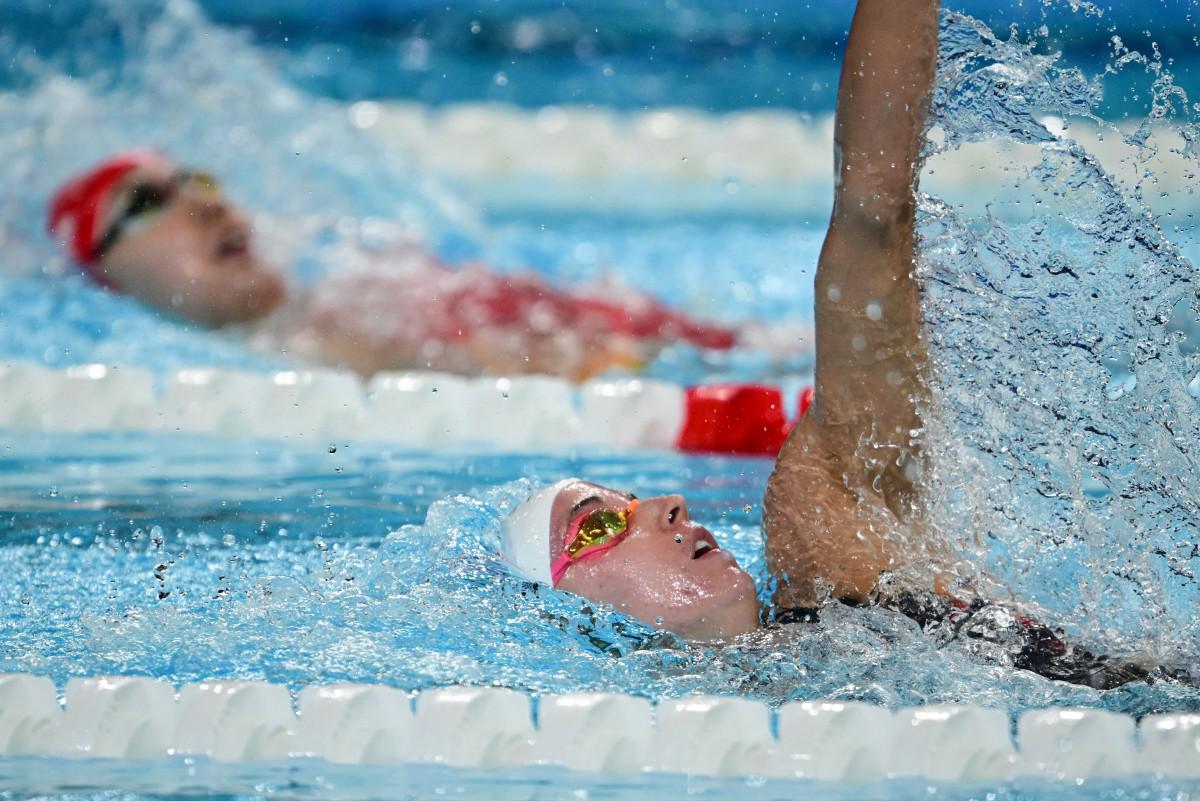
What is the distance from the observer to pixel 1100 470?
2166 millimetres

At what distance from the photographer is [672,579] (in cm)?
199

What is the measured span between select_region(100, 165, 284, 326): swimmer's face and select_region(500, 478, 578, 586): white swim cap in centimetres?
234

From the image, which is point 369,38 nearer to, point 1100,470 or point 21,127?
point 21,127

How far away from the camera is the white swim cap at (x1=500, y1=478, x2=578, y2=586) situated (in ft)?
6.89

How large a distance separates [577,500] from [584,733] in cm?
39

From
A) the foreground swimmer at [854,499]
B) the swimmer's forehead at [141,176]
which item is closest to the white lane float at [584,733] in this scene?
the foreground swimmer at [854,499]

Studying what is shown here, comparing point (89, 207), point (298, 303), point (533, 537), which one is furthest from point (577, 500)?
point (89, 207)

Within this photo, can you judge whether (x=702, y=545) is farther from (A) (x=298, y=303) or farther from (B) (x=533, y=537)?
(A) (x=298, y=303)

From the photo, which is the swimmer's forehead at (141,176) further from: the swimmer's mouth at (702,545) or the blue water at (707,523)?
the swimmer's mouth at (702,545)

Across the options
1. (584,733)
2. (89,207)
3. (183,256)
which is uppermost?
(89,207)

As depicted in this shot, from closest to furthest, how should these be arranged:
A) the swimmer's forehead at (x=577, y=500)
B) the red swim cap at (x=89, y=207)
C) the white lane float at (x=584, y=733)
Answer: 1. the white lane float at (x=584, y=733)
2. the swimmer's forehead at (x=577, y=500)
3. the red swim cap at (x=89, y=207)

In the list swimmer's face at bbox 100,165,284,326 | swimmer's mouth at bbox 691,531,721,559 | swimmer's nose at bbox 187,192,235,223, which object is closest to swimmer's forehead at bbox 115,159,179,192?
swimmer's face at bbox 100,165,284,326

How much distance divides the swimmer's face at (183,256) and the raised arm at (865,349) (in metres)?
2.55

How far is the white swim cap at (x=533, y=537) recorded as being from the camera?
2100 mm
